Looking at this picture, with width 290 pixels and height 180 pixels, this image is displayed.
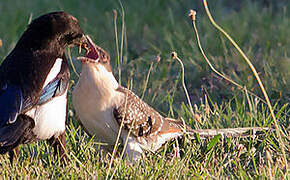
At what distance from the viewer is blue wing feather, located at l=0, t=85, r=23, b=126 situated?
374 centimetres

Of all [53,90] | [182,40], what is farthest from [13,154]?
[182,40]

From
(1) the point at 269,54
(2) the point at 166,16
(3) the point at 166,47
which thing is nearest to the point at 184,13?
(2) the point at 166,16

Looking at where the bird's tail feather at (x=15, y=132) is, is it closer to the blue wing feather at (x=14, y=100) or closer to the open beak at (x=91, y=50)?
the blue wing feather at (x=14, y=100)

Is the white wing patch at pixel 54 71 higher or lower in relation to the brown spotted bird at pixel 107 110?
higher

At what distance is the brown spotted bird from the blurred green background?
502mm

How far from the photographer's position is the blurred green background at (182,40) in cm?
568

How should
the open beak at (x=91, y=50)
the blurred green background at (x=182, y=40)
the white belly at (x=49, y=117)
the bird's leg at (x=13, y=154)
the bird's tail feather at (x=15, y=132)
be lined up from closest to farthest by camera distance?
the bird's tail feather at (x=15, y=132) → the white belly at (x=49, y=117) → the bird's leg at (x=13, y=154) → the open beak at (x=91, y=50) → the blurred green background at (x=182, y=40)

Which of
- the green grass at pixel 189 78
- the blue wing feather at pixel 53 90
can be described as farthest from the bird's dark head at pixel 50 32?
the green grass at pixel 189 78

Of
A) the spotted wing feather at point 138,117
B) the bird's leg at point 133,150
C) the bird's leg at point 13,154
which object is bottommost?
the bird's leg at point 133,150

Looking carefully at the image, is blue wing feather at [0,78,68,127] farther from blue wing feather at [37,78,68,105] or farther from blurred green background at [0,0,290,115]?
blurred green background at [0,0,290,115]

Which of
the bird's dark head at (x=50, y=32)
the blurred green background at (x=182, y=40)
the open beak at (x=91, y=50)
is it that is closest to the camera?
the bird's dark head at (x=50, y=32)

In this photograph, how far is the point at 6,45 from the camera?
22.3 ft

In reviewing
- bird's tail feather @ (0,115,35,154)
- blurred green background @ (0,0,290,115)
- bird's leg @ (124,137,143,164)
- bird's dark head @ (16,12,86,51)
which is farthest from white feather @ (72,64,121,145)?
blurred green background @ (0,0,290,115)

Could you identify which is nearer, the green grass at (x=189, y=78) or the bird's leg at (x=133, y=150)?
the green grass at (x=189, y=78)
